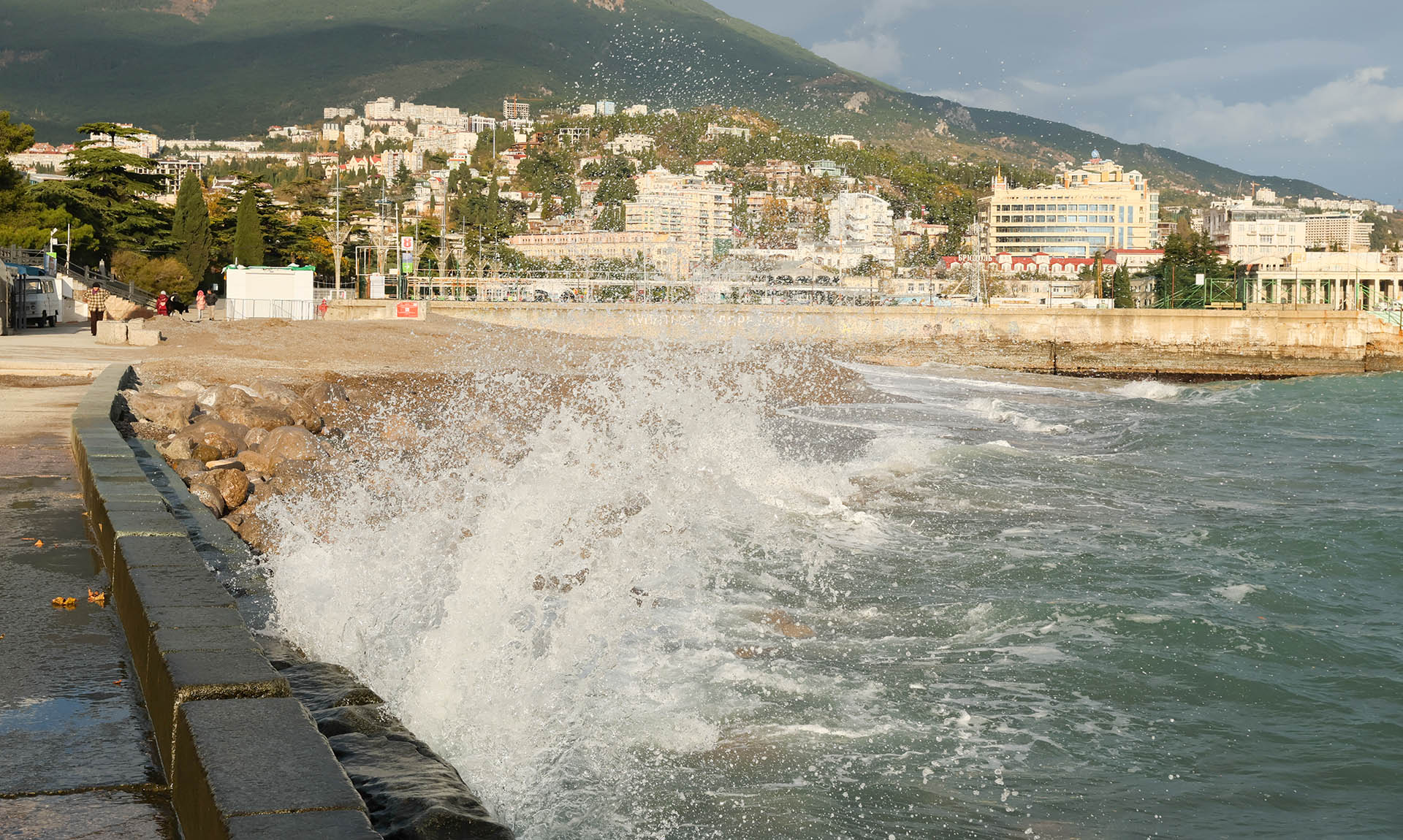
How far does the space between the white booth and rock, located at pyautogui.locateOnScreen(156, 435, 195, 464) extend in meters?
34.5

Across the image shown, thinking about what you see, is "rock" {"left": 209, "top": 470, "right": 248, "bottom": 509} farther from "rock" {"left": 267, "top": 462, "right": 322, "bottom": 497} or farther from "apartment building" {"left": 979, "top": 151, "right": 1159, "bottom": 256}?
"apartment building" {"left": 979, "top": 151, "right": 1159, "bottom": 256}

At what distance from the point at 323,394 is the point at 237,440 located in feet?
19.5

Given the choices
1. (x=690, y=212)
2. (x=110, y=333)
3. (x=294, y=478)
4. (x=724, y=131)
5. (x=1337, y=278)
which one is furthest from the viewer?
(x=724, y=131)

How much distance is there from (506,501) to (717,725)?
107 inches

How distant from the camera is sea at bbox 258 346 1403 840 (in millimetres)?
5379

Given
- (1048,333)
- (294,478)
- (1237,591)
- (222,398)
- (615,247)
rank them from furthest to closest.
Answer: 1. (615,247)
2. (1048,333)
3. (222,398)
4. (294,478)
5. (1237,591)

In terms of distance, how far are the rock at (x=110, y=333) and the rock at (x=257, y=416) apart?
495 inches

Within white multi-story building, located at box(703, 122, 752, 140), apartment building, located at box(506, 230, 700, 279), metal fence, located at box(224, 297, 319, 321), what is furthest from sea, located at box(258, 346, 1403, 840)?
white multi-story building, located at box(703, 122, 752, 140)

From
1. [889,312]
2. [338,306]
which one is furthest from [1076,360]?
[338,306]

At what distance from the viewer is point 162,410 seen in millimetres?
12906

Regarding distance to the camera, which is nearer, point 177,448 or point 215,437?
point 177,448

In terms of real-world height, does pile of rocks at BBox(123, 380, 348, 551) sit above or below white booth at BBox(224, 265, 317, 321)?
below

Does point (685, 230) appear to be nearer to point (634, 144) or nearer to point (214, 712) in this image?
point (634, 144)

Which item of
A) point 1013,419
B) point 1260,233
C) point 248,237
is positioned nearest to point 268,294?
point 248,237
